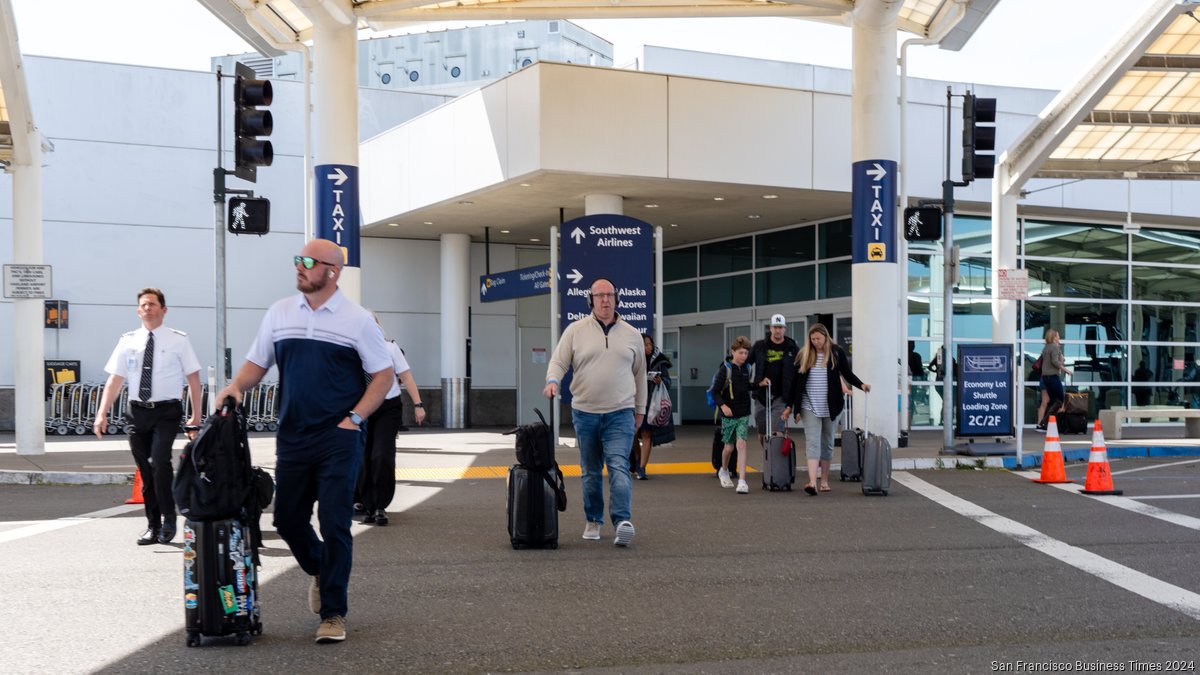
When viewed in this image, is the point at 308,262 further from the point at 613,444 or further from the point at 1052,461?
the point at 1052,461

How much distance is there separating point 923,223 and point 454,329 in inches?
478

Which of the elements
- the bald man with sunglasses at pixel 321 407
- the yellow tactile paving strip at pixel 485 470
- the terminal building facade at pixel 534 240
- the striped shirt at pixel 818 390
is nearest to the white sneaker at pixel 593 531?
the bald man with sunglasses at pixel 321 407

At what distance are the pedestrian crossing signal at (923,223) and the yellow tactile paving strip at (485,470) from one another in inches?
155

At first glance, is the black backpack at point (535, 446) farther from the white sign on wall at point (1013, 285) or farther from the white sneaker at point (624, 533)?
the white sign on wall at point (1013, 285)

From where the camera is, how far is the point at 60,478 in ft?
45.6

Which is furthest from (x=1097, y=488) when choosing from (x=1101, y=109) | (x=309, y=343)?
(x=309, y=343)

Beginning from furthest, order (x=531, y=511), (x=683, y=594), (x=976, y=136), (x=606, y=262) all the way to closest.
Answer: (x=606, y=262) < (x=976, y=136) < (x=531, y=511) < (x=683, y=594)

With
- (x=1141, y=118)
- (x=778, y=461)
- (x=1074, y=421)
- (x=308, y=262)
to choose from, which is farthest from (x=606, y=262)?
(x=308, y=262)

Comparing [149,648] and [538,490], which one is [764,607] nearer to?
[538,490]

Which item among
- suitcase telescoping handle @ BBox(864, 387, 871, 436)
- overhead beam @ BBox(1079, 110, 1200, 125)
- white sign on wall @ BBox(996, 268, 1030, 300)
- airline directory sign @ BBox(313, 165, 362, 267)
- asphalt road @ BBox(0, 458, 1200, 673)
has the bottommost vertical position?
asphalt road @ BBox(0, 458, 1200, 673)

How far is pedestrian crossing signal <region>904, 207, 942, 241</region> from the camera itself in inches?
626

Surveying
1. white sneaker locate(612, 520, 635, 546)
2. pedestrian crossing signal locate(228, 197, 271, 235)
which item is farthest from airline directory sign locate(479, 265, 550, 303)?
white sneaker locate(612, 520, 635, 546)

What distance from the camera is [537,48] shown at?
43.5 m

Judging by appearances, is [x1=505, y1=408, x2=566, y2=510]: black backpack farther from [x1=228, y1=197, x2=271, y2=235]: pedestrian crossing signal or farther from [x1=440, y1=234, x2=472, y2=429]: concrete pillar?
[x1=440, y1=234, x2=472, y2=429]: concrete pillar
